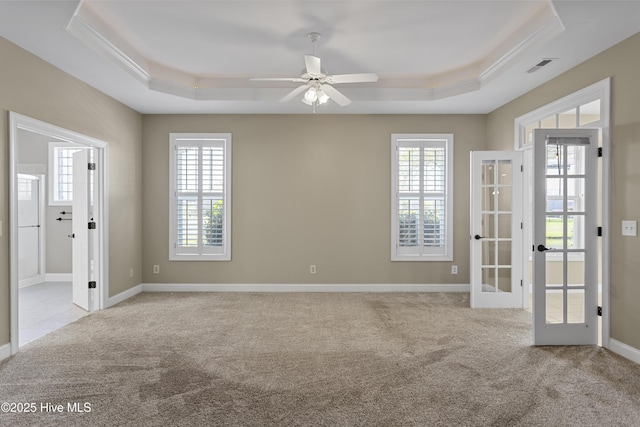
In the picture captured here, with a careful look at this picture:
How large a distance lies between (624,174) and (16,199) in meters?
5.28

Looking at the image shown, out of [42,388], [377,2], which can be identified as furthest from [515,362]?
[42,388]

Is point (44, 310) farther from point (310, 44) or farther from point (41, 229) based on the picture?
point (310, 44)

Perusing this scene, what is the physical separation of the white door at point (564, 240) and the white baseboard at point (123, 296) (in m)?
4.88

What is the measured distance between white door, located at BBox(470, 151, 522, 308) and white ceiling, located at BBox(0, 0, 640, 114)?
0.88 metres

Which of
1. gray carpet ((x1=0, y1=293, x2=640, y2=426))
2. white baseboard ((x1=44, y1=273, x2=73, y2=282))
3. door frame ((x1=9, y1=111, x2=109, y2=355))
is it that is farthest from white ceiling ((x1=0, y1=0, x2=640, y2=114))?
white baseboard ((x1=44, y1=273, x2=73, y2=282))

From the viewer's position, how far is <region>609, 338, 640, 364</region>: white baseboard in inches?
121

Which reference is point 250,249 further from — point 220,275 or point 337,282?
point 337,282

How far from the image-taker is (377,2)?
306 centimetres

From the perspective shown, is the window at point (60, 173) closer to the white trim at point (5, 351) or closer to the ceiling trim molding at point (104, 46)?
the ceiling trim molding at point (104, 46)

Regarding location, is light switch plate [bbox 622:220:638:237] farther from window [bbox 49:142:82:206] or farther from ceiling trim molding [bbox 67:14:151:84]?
window [bbox 49:142:82:206]

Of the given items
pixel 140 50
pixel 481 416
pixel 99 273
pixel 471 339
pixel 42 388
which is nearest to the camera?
pixel 481 416

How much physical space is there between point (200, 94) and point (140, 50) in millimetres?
961

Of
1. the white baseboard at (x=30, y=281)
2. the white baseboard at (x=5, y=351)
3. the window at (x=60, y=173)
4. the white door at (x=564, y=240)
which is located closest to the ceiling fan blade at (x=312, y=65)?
the white door at (x=564, y=240)

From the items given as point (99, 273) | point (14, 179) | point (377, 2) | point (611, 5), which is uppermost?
point (377, 2)
